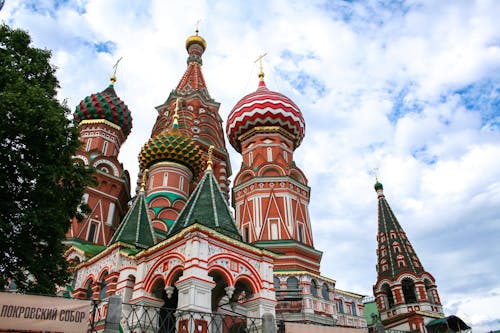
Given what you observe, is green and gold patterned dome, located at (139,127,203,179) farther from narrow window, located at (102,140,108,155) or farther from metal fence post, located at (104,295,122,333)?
metal fence post, located at (104,295,122,333)

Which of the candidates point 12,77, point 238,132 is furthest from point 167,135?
point 12,77

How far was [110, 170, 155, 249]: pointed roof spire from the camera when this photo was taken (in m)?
14.4

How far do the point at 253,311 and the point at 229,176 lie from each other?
19860 millimetres

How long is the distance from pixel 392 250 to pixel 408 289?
2714mm

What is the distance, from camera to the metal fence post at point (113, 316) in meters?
7.32

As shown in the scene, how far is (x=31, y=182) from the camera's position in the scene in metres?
9.41

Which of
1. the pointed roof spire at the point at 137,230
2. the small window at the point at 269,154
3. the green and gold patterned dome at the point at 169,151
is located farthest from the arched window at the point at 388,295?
the pointed roof spire at the point at 137,230

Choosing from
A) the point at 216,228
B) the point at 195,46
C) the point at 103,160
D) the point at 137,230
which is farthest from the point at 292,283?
the point at 195,46

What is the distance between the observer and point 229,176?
3091cm

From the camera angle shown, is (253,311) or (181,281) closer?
(181,281)

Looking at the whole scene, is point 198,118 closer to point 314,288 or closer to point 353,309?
point 314,288

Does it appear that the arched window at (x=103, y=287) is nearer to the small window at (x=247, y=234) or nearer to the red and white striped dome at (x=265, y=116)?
the small window at (x=247, y=234)

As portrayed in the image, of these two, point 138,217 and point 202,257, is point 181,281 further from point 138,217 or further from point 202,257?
point 138,217

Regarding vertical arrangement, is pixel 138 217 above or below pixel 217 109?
below
